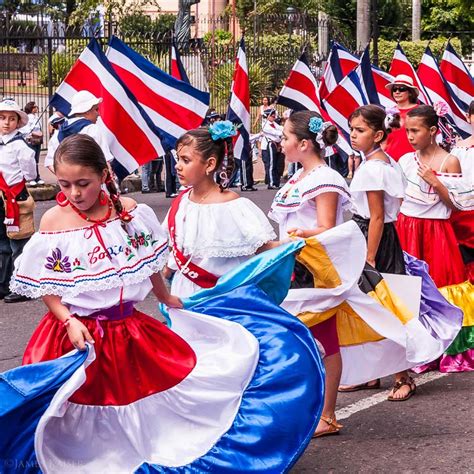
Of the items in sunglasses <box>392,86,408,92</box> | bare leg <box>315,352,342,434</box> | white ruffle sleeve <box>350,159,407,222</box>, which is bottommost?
bare leg <box>315,352,342,434</box>

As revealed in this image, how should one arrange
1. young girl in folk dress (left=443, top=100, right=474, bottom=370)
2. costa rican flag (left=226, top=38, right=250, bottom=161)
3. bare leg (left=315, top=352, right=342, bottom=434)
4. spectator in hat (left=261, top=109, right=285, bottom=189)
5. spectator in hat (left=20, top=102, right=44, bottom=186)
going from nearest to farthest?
1. bare leg (left=315, top=352, right=342, bottom=434)
2. young girl in folk dress (left=443, top=100, right=474, bottom=370)
3. costa rican flag (left=226, top=38, right=250, bottom=161)
4. spectator in hat (left=20, top=102, right=44, bottom=186)
5. spectator in hat (left=261, top=109, right=285, bottom=189)

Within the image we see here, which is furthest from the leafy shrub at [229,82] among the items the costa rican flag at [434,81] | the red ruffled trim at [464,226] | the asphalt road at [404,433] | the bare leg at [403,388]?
the bare leg at [403,388]

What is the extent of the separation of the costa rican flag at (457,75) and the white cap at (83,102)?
4.77m

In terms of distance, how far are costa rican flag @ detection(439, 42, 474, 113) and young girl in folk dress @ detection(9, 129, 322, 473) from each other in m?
9.05

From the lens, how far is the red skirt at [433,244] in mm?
7207

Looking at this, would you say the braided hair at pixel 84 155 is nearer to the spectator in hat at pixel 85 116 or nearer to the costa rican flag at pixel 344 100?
the spectator in hat at pixel 85 116

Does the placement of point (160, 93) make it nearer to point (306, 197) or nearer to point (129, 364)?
point (306, 197)

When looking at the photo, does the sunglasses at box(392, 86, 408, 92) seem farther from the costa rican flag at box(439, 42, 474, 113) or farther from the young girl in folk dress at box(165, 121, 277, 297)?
the costa rican flag at box(439, 42, 474, 113)

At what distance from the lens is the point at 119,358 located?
446cm

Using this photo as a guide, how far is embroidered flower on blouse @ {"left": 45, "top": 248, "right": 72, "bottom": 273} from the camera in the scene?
443cm

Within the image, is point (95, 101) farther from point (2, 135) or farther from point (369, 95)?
point (369, 95)

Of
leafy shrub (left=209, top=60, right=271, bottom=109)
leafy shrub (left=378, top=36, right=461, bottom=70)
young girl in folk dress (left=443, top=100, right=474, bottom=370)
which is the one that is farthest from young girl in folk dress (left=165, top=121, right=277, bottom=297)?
leafy shrub (left=378, top=36, right=461, bottom=70)

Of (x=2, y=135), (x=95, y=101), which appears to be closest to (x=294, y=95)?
(x=95, y=101)

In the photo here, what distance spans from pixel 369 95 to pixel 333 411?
6175 millimetres
